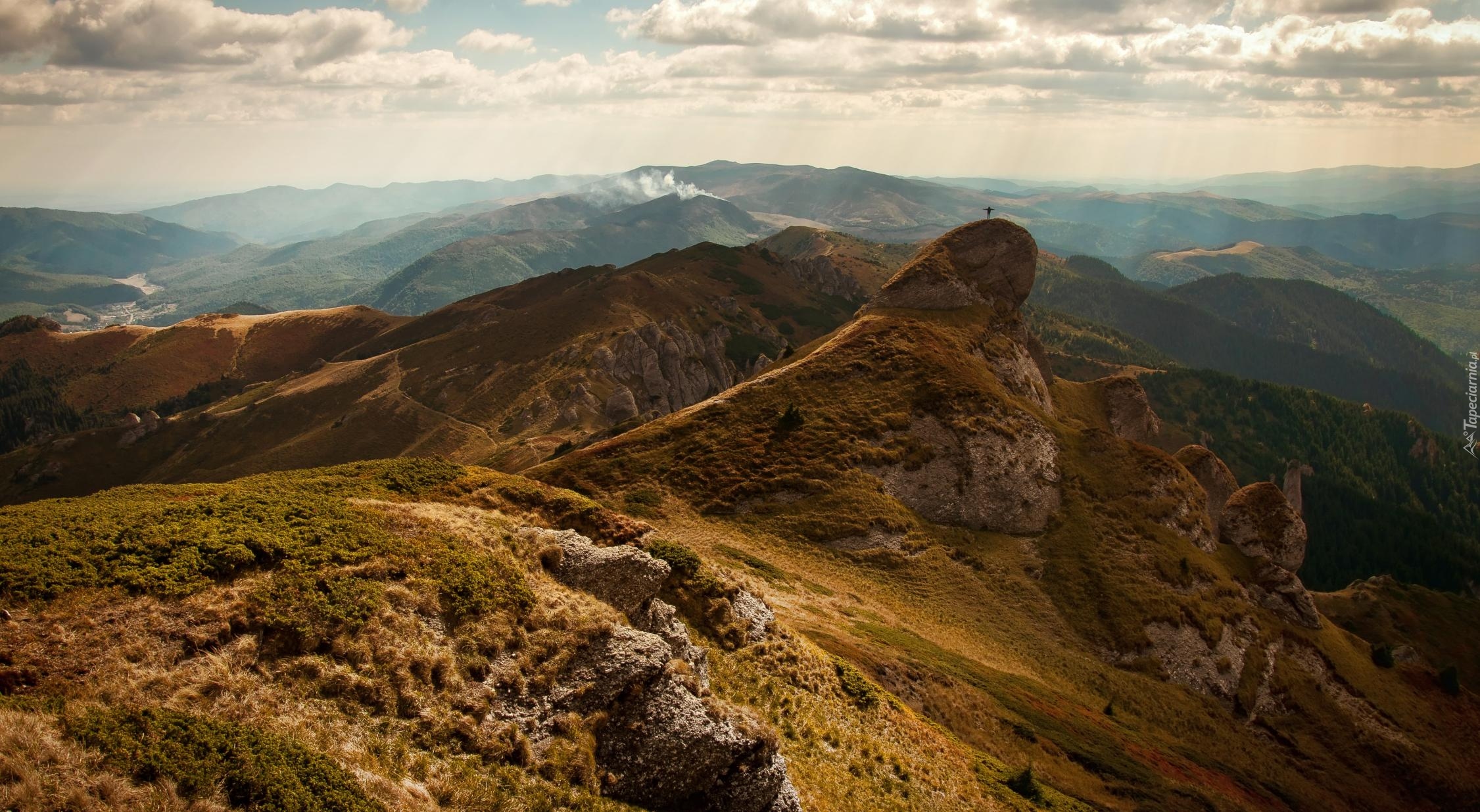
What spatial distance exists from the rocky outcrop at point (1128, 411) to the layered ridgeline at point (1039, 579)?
13182 millimetres

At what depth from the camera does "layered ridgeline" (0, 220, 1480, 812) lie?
65.9 feet

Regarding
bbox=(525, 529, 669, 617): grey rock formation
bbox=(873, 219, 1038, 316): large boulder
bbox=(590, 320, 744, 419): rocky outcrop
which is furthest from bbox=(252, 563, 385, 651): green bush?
bbox=(590, 320, 744, 419): rocky outcrop

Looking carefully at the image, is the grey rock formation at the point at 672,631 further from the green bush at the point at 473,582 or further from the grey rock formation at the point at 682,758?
the green bush at the point at 473,582

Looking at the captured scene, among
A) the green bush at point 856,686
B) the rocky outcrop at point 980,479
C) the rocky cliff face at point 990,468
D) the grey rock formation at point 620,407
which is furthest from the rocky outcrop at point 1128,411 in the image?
the grey rock formation at point 620,407

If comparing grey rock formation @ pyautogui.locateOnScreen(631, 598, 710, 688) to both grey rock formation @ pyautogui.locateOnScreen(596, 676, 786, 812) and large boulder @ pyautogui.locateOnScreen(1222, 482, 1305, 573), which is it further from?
large boulder @ pyautogui.locateOnScreen(1222, 482, 1305, 573)

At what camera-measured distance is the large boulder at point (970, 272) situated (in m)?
112

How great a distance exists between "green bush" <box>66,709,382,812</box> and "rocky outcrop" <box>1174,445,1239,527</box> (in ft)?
342

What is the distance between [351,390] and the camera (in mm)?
197500

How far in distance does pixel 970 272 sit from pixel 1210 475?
4446 cm

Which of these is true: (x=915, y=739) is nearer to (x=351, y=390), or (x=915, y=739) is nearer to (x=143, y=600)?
(x=143, y=600)

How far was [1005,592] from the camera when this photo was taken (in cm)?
6869

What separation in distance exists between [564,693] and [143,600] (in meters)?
12.7

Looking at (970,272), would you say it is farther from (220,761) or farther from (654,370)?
(220,761)

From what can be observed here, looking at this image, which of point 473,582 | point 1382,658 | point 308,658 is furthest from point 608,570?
point 1382,658
